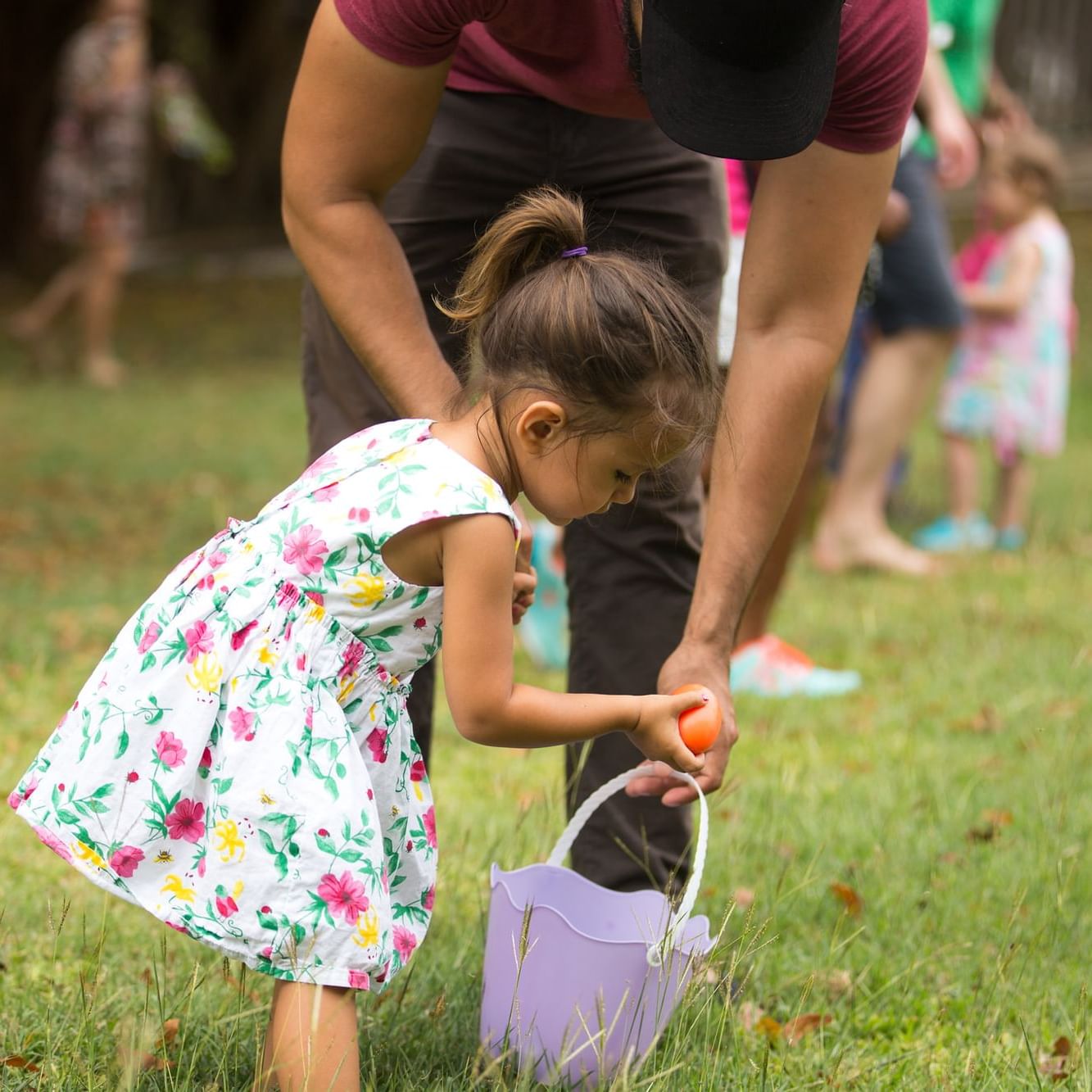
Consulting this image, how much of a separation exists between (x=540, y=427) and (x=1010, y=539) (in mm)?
4778

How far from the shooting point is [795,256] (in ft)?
7.12

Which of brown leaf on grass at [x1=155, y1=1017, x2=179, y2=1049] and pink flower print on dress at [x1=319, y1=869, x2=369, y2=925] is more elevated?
pink flower print on dress at [x1=319, y1=869, x2=369, y2=925]

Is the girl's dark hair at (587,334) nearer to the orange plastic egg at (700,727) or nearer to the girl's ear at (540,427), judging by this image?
the girl's ear at (540,427)

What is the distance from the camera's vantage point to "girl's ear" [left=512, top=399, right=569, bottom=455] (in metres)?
1.84

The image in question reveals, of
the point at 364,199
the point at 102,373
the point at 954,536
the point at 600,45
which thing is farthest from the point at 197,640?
the point at 102,373

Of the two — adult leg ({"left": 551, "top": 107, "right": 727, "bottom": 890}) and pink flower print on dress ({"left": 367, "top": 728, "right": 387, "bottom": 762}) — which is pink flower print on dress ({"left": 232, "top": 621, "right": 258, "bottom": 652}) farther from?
adult leg ({"left": 551, "top": 107, "right": 727, "bottom": 890})

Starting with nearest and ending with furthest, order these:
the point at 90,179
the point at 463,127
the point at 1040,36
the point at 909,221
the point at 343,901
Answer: the point at 343,901 → the point at 463,127 → the point at 909,221 → the point at 90,179 → the point at 1040,36

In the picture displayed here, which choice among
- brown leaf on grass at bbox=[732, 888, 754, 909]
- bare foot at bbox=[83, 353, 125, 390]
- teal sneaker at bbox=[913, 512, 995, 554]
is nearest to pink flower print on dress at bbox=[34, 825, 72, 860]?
brown leaf on grass at bbox=[732, 888, 754, 909]

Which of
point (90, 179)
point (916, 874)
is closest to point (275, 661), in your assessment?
point (916, 874)

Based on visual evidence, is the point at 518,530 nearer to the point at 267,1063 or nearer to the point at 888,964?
the point at 267,1063

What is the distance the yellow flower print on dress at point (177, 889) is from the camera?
1.87 m

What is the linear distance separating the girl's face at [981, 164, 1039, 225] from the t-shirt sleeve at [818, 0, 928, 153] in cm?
472

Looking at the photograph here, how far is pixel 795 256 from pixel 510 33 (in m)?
0.50

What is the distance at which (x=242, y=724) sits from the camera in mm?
1846
